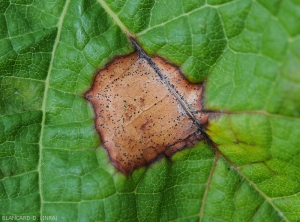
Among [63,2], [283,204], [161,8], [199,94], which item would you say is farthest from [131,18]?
[283,204]

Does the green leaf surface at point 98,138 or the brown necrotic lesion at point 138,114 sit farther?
the brown necrotic lesion at point 138,114

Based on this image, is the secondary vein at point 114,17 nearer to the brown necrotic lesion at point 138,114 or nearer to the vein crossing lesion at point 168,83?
the vein crossing lesion at point 168,83

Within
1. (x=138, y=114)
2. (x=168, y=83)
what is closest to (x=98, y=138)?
(x=138, y=114)

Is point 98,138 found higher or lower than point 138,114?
lower

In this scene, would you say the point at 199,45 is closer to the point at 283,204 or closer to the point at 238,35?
the point at 238,35

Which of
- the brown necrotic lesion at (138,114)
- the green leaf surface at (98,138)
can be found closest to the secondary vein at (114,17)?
the green leaf surface at (98,138)

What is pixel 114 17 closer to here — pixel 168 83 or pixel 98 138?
pixel 168 83
